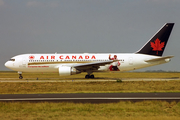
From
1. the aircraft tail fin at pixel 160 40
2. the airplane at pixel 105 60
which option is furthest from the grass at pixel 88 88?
the aircraft tail fin at pixel 160 40

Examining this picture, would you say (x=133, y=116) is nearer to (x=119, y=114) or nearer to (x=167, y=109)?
(x=119, y=114)

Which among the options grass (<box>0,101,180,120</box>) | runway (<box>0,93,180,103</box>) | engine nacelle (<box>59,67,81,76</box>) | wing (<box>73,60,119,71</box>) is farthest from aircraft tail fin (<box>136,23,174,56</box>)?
grass (<box>0,101,180,120</box>)

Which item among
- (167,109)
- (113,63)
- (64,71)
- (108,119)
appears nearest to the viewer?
(108,119)

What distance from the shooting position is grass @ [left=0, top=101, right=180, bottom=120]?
9758mm

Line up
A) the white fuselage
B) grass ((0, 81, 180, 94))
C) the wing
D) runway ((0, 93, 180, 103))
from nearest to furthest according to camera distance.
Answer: runway ((0, 93, 180, 103)), grass ((0, 81, 180, 94)), the wing, the white fuselage

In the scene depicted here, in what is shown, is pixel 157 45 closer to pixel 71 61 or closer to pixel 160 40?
pixel 160 40

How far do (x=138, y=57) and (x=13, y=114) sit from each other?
26.3 m

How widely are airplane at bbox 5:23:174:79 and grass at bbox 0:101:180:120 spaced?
70.5ft

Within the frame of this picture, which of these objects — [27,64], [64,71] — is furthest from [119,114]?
[27,64]

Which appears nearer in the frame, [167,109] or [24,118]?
[24,118]

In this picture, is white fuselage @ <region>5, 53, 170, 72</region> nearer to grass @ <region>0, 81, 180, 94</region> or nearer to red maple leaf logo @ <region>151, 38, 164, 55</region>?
red maple leaf logo @ <region>151, 38, 164, 55</region>

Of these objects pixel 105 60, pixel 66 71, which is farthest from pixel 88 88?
pixel 105 60

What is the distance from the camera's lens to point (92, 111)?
10.9 meters

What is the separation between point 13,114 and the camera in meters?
10.5
